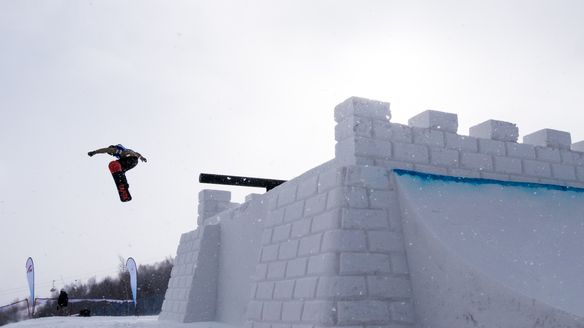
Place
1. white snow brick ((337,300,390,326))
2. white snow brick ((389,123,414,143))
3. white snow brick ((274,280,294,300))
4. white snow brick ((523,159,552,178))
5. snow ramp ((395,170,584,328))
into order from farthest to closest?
white snow brick ((523,159,552,178))
white snow brick ((389,123,414,143))
white snow brick ((274,280,294,300))
white snow brick ((337,300,390,326))
snow ramp ((395,170,584,328))

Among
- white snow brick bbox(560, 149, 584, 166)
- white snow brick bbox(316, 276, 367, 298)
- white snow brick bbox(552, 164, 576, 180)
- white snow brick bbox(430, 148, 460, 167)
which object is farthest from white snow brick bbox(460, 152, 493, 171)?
white snow brick bbox(316, 276, 367, 298)

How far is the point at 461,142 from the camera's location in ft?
20.3

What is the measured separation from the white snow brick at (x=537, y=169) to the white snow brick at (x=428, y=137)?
4.56ft

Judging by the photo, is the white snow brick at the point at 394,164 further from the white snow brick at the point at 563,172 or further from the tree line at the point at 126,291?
the tree line at the point at 126,291

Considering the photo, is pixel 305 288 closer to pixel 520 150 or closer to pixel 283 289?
pixel 283 289

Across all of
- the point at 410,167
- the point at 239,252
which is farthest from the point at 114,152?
the point at 410,167

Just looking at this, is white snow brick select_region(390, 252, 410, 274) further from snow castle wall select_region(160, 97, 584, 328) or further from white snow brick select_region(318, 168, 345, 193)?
white snow brick select_region(318, 168, 345, 193)

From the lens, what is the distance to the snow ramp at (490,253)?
418cm

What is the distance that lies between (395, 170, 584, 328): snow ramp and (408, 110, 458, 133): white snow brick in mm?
682

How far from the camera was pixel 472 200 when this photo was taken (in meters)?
5.53

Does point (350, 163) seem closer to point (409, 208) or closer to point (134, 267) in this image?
point (409, 208)

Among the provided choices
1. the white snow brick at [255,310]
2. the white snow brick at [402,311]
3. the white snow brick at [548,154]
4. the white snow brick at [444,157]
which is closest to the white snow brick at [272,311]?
the white snow brick at [255,310]

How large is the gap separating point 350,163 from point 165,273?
135ft

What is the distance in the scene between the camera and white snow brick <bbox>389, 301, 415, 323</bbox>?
16.1ft
